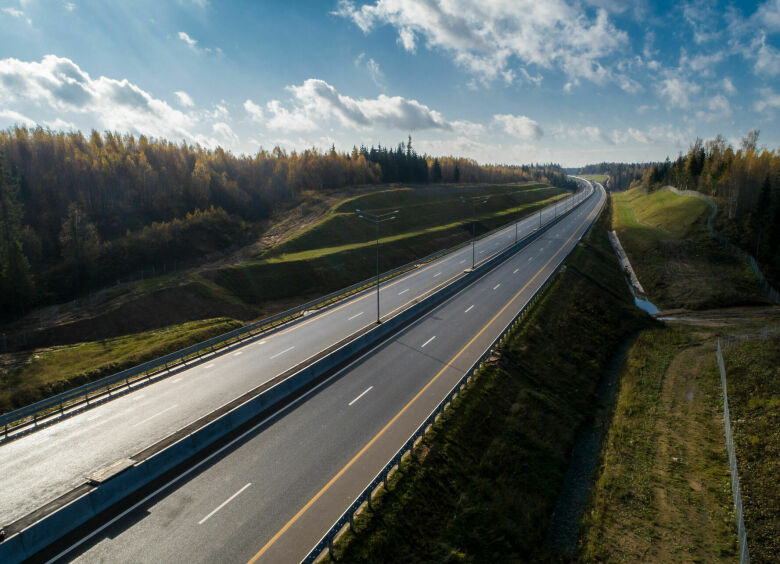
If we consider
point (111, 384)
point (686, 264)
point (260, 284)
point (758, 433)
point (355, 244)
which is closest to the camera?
point (758, 433)

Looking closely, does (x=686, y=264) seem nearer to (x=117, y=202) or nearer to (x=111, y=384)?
(x=111, y=384)

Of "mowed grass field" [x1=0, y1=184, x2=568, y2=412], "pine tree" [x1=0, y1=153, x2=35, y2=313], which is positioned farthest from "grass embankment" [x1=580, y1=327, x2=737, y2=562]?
"pine tree" [x1=0, y1=153, x2=35, y2=313]

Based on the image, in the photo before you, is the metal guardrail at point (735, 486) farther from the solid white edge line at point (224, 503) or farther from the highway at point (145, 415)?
the solid white edge line at point (224, 503)

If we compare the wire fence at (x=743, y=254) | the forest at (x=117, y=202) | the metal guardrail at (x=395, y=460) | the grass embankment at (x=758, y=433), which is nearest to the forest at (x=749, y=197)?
the wire fence at (x=743, y=254)

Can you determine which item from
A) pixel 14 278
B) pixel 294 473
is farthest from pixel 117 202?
pixel 294 473

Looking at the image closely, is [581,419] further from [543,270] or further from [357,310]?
[543,270]
